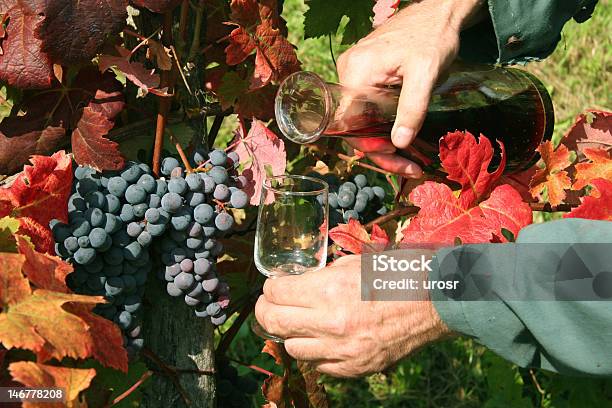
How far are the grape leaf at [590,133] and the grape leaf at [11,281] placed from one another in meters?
1.15

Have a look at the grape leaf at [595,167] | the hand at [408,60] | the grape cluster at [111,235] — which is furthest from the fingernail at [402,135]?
the grape cluster at [111,235]

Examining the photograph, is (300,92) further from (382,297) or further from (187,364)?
(187,364)

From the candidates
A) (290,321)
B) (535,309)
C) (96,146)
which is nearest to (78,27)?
(96,146)

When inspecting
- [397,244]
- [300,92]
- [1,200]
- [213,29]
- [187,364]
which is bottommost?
[187,364]

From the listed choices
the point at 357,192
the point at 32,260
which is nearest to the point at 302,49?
the point at 357,192

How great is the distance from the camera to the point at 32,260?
1164mm

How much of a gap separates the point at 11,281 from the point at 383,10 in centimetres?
104

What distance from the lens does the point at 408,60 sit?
1526 mm

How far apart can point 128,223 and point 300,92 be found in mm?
420

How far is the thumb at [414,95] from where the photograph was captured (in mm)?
1503

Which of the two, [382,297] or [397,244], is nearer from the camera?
[382,297]

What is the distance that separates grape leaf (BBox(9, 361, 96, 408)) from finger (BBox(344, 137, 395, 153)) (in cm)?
82

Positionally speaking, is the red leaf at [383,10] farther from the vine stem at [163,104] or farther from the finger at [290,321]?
the finger at [290,321]

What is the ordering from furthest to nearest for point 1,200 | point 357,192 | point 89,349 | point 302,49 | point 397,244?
point 302,49
point 357,192
point 397,244
point 1,200
point 89,349
